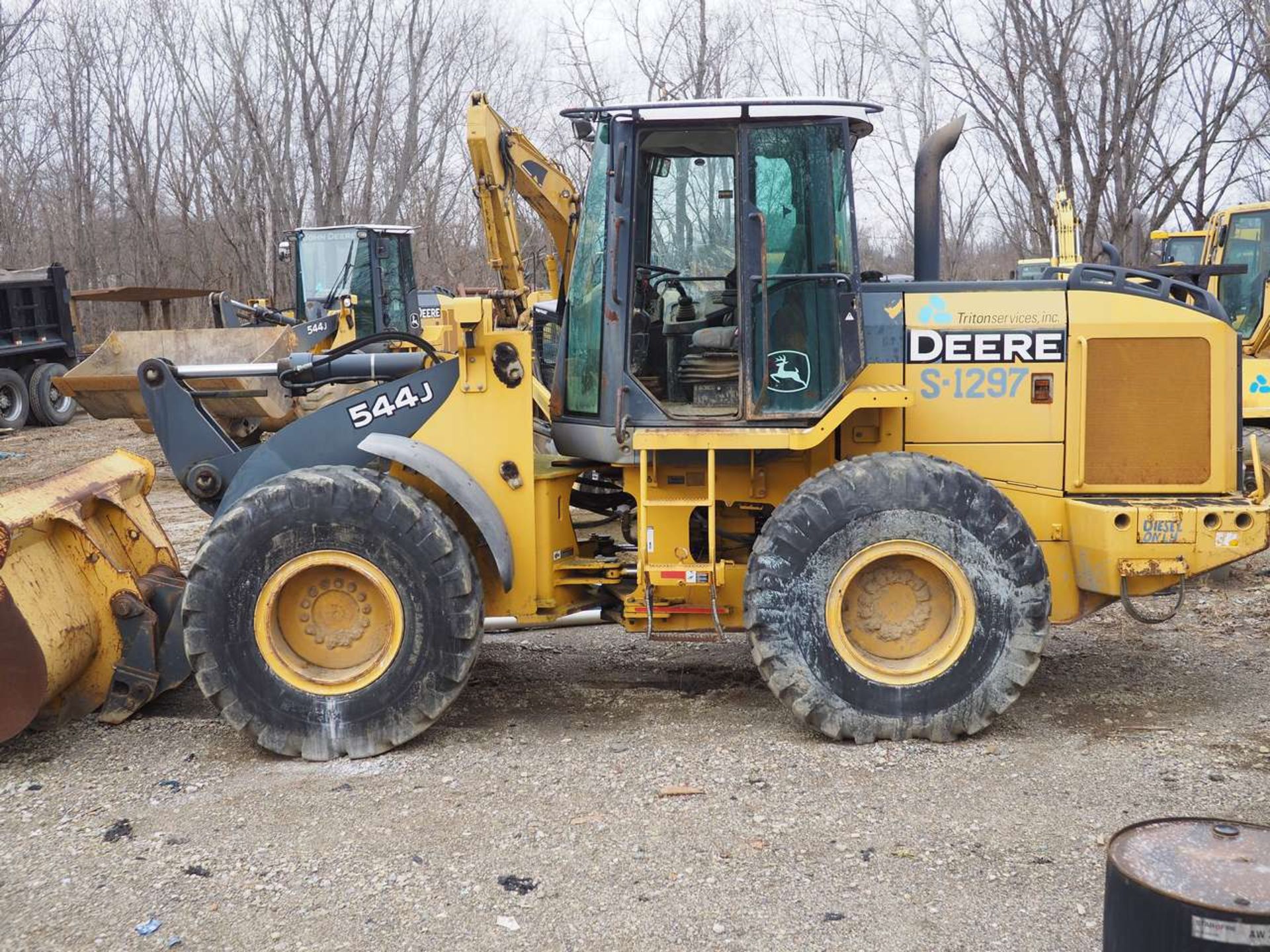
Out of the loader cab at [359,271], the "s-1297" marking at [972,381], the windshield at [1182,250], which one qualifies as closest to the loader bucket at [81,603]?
the "s-1297" marking at [972,381]

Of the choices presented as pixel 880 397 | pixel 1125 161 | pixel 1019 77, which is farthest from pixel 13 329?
pixel 880 397

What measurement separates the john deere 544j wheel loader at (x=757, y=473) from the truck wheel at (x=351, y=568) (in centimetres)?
1

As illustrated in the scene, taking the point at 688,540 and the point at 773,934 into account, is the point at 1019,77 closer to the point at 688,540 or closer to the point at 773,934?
the point at 688,540

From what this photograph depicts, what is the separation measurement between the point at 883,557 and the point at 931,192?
1.72 metres

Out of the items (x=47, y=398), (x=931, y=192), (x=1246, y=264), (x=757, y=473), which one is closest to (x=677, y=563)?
(x=757, y=473)

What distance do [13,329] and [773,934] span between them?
18498 millimetres

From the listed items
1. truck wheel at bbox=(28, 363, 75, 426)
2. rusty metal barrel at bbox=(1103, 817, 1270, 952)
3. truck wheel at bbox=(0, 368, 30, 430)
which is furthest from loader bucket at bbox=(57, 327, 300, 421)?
rusty metal barrel at bbox=(1103, 817, 1270, 952)

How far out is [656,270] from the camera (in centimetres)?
531

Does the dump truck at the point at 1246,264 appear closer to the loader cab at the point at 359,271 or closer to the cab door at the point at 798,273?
the cab door at the point at 798,273

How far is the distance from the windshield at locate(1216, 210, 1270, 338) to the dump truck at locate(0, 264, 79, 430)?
15683 mm

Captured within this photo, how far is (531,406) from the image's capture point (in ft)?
17.4

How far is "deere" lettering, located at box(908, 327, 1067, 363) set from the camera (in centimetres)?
532

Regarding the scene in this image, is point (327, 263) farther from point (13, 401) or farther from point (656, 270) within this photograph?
point (656, 270)

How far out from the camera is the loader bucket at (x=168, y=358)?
40.5ft
